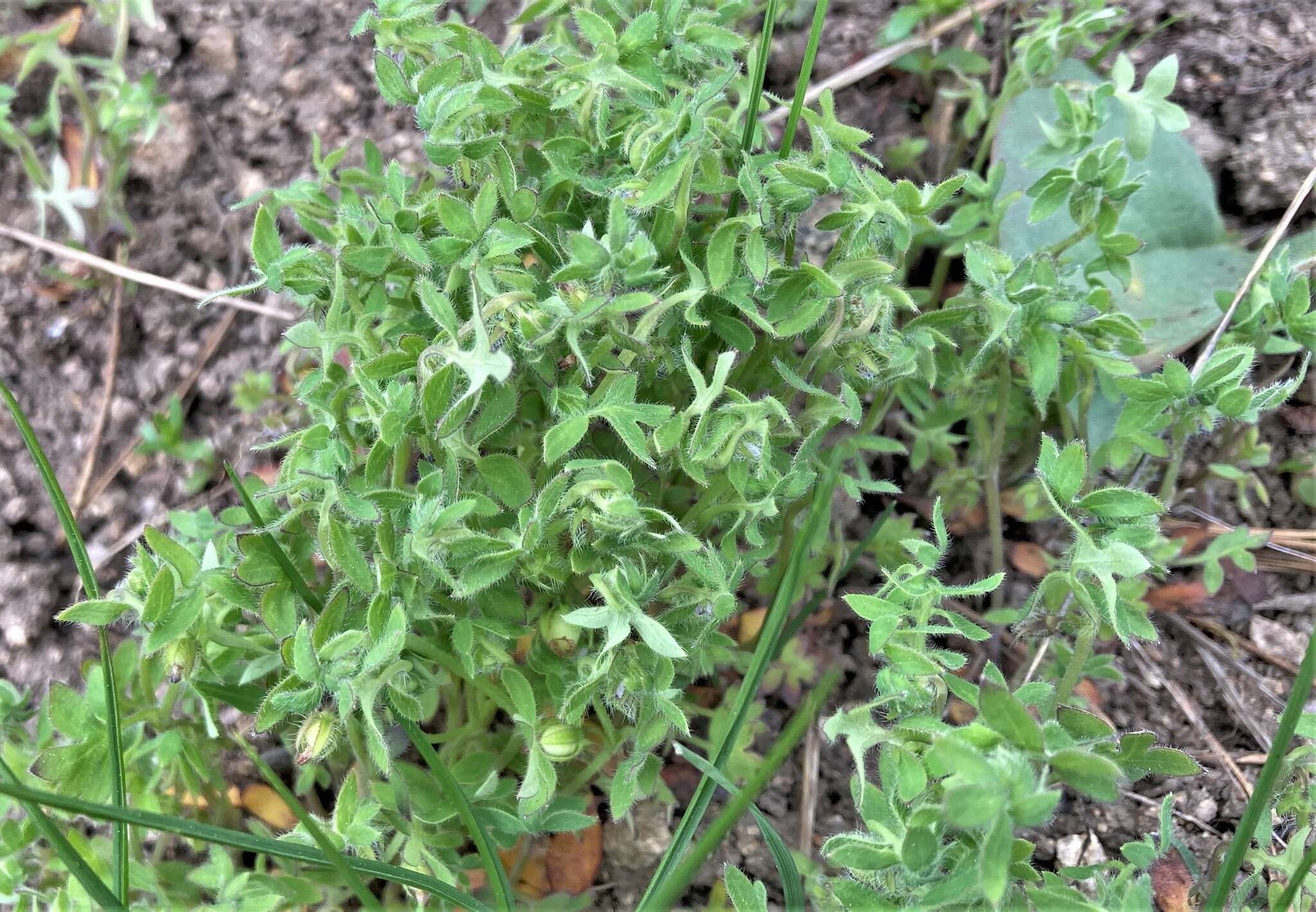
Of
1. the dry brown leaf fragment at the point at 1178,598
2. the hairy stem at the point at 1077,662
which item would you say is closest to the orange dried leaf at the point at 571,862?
the hairy stem at the point at 1077,662

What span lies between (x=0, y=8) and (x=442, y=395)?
98.3 inches

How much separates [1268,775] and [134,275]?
2.63 metres

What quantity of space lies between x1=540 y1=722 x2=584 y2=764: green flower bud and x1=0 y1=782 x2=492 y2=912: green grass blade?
22 centimetres

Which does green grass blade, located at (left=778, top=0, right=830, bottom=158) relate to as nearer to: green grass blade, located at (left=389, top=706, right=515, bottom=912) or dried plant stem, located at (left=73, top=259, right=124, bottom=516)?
green grass blade, located at (left=389, top=706, right=515, bottom=912)

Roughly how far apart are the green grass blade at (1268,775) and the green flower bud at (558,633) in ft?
3.07

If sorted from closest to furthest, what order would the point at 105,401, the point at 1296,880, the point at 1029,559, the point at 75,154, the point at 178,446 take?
the point at 1296,880
the point at 1029,559
the point at 178,446
the point at 105,401
the point at 75,154

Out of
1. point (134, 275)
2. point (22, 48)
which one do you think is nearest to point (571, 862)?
point (134, 275)

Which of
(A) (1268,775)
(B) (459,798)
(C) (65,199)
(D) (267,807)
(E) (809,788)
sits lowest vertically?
(D) (267,807)

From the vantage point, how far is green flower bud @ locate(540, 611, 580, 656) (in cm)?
158

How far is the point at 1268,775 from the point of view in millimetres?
1278

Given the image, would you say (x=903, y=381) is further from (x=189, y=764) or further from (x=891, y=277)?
(x=189, y=764)

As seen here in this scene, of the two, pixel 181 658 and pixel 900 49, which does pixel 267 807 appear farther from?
pixel 900 49

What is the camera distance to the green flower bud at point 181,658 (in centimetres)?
146

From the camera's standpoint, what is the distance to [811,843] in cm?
198
